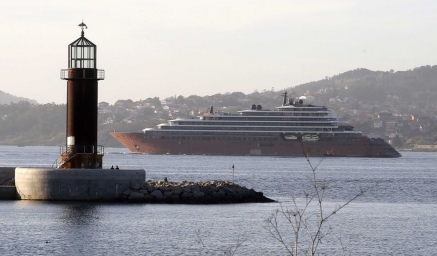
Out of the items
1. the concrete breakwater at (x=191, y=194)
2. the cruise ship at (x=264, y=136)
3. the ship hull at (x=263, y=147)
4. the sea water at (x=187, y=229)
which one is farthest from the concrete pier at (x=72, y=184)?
the cruise ship at (x=264, y=136)

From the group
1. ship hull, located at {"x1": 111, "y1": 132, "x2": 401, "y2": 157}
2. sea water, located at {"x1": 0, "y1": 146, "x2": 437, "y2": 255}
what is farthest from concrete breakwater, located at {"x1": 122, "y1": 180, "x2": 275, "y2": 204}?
ship hull, located at {"x1": 111, "y1": 132, "x2": 401, "y2": 157}

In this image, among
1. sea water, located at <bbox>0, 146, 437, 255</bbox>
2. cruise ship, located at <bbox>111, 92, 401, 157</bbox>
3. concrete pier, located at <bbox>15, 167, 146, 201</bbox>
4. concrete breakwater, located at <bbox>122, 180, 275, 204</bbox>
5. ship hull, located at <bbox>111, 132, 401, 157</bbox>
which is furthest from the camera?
cruise ship, located at <bbox>111, 92, 401, 157</bbox>

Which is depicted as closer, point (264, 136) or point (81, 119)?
point (81, 119)

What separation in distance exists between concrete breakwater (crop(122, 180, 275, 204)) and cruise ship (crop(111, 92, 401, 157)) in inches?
3240

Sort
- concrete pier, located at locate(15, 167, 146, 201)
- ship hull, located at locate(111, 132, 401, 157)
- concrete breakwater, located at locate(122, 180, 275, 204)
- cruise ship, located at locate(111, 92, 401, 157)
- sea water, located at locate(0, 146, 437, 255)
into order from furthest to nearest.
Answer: cruise ship, located at locate(111, 92, 401, 157) < ship hull, located at locate(111, 132, 401, 157) < concrete breakwater, located at locate(122, 180, 275, 204) < concrete pier, located at locate(15, 167, 146, 201) < sea water, located at locate(0, 146, 437, 255)

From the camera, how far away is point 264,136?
12675cm

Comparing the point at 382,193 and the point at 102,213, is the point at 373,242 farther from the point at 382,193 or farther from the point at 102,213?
the point at 382,193

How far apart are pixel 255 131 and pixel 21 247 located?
101m

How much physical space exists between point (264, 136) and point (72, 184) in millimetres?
90504

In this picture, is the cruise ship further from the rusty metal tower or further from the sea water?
the rusty metal tower

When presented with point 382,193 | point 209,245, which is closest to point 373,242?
point 209,245

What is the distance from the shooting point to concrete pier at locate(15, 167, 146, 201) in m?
36.8

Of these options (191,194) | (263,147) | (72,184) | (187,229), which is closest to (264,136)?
(263,147)

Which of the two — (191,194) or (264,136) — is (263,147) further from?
(191,194)
